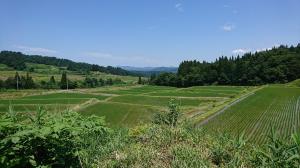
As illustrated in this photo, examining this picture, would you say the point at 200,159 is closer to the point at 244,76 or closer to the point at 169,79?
the point at 244,76

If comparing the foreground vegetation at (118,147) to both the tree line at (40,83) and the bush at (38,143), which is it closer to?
the bush at (38,143)

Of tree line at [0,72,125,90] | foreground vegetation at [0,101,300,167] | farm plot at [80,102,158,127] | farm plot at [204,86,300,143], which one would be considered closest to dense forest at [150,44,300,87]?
tree line at [0,72,125,90]

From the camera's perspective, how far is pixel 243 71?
136 metres

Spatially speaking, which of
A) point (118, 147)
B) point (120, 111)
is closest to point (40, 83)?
point (120, 111)

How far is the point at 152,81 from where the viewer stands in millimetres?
160375

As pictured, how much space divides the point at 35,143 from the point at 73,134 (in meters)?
0.45

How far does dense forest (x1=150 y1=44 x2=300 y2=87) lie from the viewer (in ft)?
416

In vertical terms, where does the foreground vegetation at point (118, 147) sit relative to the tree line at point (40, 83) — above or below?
above

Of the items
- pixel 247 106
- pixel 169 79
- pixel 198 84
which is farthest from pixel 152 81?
pixel 247 106

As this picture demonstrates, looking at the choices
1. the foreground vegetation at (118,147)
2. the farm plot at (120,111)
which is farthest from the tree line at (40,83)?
the foreground vegetation at (118,147)

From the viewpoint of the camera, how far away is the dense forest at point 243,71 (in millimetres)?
126875

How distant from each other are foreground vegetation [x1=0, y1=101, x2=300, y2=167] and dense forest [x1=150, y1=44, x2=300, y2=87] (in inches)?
5058

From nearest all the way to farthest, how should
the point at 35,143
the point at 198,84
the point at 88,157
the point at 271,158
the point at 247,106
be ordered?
the point at 35,143 < the point at 271,158 < the point at 88,157 < the point at 247,106 < the point at 198,84

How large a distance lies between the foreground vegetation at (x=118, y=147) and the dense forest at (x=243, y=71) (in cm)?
12846
